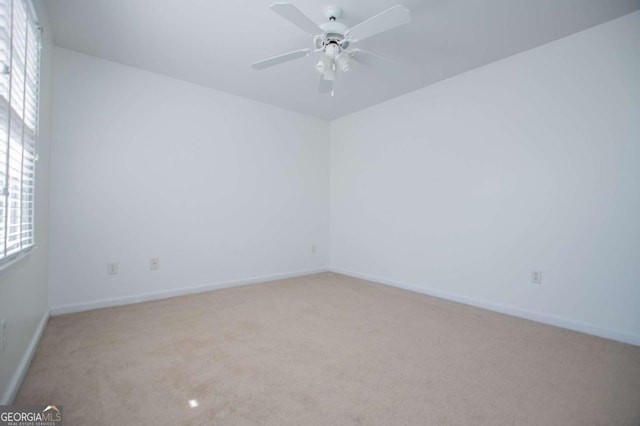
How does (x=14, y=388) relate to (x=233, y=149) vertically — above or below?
below

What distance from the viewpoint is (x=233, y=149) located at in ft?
12.1

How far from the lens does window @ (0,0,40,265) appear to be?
1224mm

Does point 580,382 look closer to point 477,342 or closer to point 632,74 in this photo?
point 477,342

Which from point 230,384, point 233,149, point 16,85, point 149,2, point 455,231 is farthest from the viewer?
point 233,149

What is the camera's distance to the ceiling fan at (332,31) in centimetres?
168

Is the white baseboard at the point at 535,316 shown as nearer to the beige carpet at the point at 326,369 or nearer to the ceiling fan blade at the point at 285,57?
the beige carpet at the point at 326,369

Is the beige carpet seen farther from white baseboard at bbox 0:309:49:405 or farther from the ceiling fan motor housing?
the ceiling fan motor housing

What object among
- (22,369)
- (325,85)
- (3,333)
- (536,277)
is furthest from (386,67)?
(22,369)

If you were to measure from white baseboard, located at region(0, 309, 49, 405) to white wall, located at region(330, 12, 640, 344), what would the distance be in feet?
10.9

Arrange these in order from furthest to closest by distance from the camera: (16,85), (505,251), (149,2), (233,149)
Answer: (233,149)
(505,251)
(149,2)
(16,85)

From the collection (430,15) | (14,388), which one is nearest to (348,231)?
(430,15)

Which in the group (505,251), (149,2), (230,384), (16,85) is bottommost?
(230,384)

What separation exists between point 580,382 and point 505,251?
4.33 ft

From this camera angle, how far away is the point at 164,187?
10.4 feet
